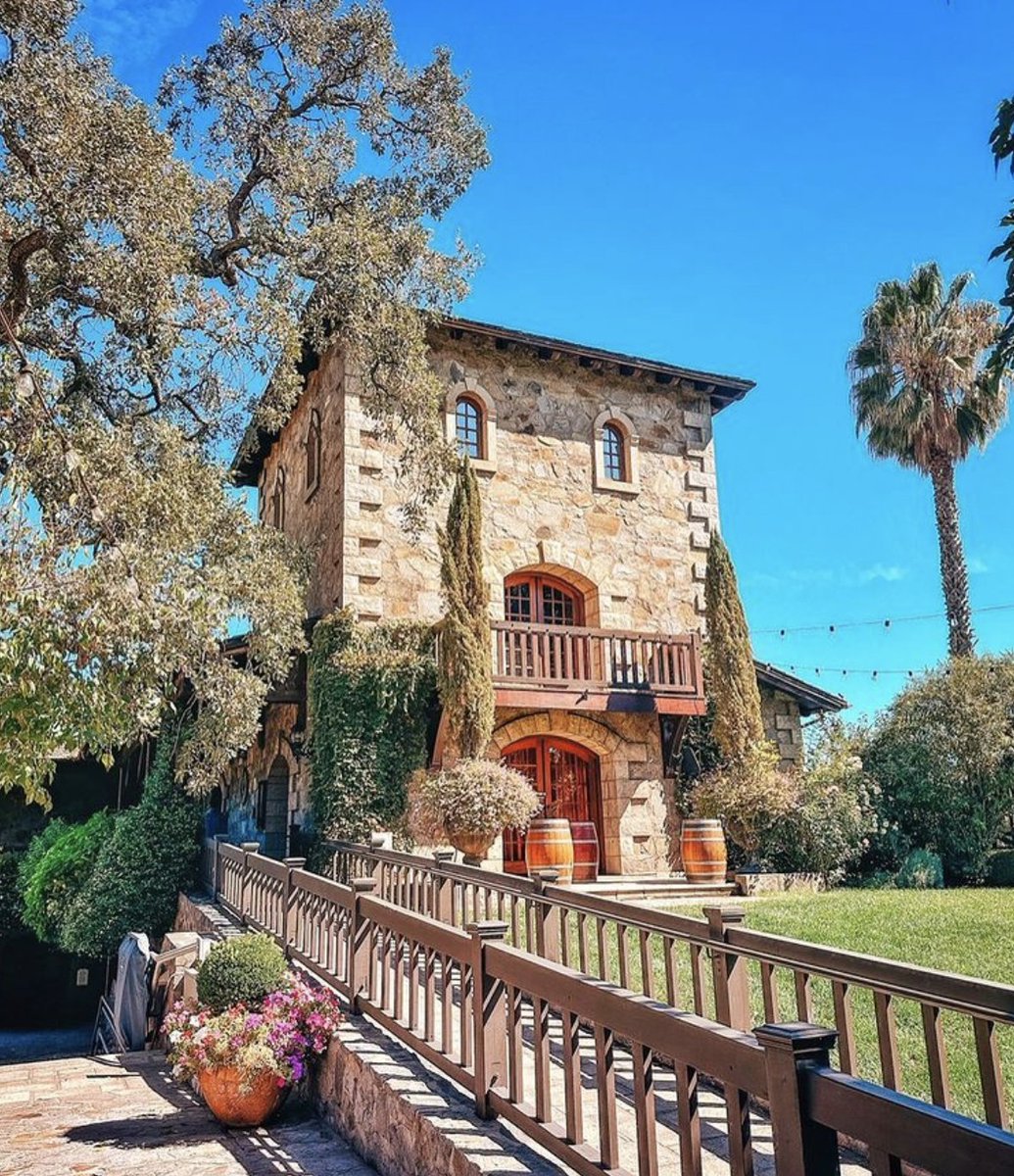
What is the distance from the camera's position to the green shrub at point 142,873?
13.1 m

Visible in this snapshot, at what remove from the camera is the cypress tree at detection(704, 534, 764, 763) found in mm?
14141

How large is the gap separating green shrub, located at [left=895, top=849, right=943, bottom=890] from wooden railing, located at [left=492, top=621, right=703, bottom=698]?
381 cm

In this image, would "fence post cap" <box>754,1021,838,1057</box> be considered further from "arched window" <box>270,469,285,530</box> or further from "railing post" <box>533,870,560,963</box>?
"arched window" <box>270,469,285,530</box>

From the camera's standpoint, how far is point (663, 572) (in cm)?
1611

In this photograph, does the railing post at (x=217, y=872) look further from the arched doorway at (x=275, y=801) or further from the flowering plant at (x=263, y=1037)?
the flowering plant at (x=263, y=1037)

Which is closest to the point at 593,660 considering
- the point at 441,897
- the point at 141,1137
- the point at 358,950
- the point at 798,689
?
the point at 798,689

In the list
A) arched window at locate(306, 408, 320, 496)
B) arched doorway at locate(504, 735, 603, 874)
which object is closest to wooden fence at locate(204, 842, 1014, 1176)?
arched doorway at locate(504, 735, 603, 874)

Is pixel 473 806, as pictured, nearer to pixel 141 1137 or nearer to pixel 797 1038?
pixel 141 1137

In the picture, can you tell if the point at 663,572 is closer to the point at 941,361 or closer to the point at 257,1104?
the point at 941,361

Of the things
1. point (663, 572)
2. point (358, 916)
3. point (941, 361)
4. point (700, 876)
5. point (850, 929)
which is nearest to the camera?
point (358, 916)

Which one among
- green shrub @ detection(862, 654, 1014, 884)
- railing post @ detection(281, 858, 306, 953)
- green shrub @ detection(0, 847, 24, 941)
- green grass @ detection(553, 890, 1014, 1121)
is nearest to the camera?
green grass @ detection(553, 890, 1014, 1121)

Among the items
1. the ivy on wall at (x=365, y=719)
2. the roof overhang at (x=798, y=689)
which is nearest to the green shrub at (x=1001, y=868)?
the roof overhang at (x=798, y=689)

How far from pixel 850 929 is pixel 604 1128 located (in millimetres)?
6045

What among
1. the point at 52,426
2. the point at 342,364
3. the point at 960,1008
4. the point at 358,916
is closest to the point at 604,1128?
the point at 960,1008
